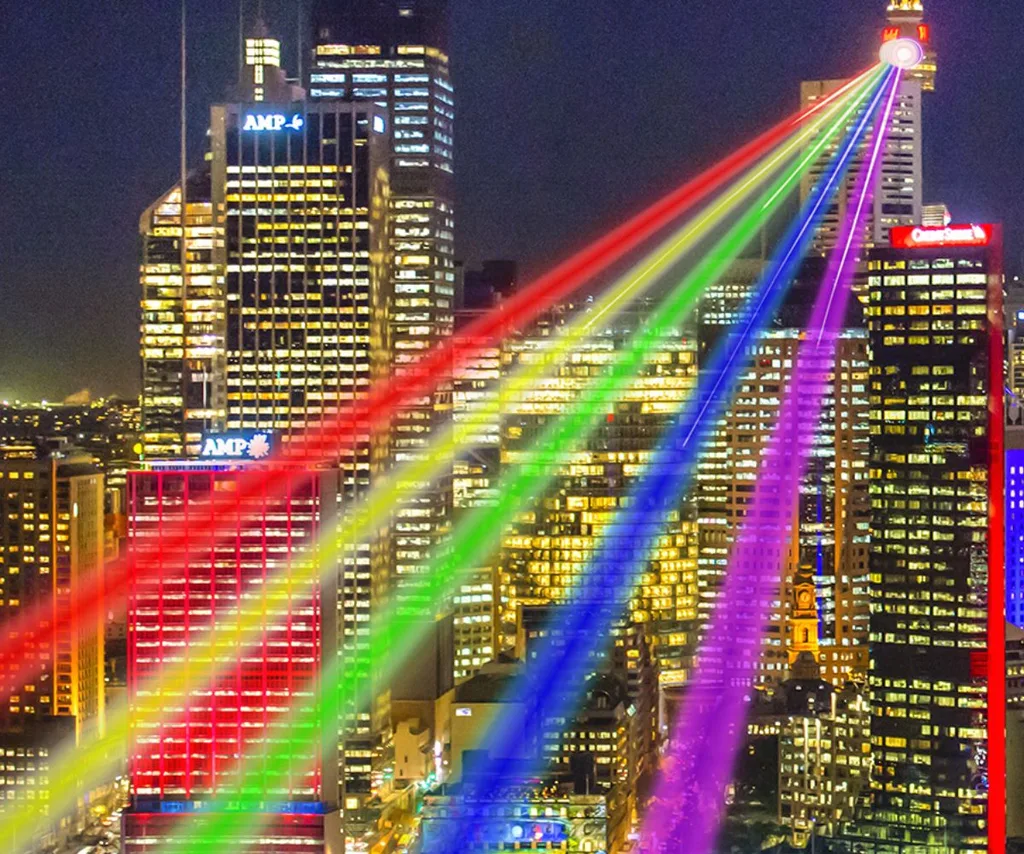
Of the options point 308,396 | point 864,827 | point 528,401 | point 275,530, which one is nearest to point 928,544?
point 864,827

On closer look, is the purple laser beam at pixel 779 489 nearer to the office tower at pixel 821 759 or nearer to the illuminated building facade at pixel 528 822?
the office tower at pixel 821 759

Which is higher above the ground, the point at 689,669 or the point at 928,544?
the point at 928,544

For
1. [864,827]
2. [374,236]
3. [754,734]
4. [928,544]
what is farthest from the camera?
Answer: [374,236]

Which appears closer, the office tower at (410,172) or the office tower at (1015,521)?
the office tower at (1015,521)

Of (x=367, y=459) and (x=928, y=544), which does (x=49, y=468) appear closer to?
(x=367, y=459)

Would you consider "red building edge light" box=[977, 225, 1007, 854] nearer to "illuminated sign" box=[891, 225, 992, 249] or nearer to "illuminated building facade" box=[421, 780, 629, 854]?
"illuminated sign" box=[891, 225, 992, 249]

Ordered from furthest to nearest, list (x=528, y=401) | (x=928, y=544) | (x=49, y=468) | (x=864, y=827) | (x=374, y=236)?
(x=528, y=401) < (x=49, y=468) < (x=374, y=236) < (x=928, y=544) < (x=864, y=827)

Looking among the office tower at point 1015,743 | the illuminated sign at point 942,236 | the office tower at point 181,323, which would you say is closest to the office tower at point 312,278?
the office tower at point 181,323
